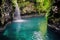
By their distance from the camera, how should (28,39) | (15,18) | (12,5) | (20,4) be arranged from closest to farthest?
1. (28,39)
2. (12,5)
3. (15,18)
4. (20,4)

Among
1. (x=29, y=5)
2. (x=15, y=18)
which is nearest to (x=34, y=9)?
(x=29, y=5)

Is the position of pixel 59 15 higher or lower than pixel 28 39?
higher

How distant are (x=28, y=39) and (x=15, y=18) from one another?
68.5ft

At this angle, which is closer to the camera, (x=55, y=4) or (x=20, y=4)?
(x=55, y=4)

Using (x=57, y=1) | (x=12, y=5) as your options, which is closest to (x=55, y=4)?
(x=57, y=1)

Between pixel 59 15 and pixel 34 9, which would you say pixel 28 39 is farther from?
pixel 34 9

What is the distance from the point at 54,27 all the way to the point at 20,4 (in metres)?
22.2

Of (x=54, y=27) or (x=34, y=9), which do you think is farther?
(x=34, y=9)

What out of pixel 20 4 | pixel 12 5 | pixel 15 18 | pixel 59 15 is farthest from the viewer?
pixel 20 4

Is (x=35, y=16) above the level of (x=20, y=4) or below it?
below

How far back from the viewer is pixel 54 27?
29.0m

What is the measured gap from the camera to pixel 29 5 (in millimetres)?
50562

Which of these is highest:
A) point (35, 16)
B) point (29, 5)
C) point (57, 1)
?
point (57, 1)

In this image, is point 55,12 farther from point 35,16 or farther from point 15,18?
point 35,16
